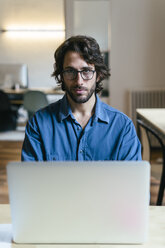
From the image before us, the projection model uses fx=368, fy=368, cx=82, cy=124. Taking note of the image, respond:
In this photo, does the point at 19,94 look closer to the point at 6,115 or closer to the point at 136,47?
the point at 6,115

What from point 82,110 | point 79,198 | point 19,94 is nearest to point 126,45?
point 19,94

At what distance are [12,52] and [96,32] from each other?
306cm

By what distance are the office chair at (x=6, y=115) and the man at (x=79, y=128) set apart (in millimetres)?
4149

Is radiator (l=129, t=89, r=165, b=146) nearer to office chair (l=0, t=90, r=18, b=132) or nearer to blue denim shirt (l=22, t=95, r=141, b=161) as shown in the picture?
office chair (l=0, t=90, r=18, b=132)

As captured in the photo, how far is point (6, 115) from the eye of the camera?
582cm

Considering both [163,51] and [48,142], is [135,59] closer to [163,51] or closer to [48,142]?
[163,51]

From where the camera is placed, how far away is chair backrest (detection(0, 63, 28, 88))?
7.26 meters

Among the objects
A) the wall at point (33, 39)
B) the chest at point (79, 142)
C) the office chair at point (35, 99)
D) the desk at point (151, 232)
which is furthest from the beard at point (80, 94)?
the wall at point (33, 39)

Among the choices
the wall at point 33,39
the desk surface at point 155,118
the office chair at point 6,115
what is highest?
the wall at point 33,39

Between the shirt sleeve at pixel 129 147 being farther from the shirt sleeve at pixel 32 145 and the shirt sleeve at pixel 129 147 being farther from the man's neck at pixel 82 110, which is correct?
the shirt sleeve at pixel 32 145

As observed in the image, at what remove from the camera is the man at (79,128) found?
159cm

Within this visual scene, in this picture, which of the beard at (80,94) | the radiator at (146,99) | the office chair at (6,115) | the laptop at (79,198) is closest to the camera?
the laptop at (79,198)

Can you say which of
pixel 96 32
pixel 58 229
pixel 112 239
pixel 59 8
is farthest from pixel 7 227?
pixel 59 8

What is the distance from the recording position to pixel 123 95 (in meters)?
4.90
